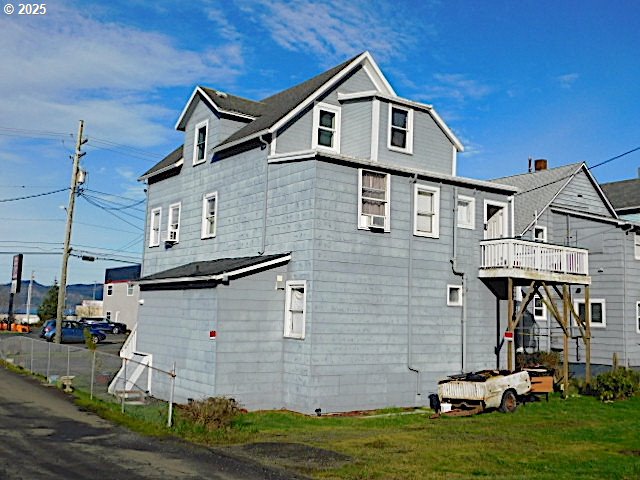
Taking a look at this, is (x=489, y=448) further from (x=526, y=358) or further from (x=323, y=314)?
(x=526, y=358)

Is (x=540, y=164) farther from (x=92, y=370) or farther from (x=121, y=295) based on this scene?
(x=121, y=295)

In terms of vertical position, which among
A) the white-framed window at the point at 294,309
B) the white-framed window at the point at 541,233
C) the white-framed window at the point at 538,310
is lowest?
the white-framed window at the point at 294,309

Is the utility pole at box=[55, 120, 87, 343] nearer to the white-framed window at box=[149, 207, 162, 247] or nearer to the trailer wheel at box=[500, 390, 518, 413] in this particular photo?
the white-framed window at box=[149, 207, 162, 247]

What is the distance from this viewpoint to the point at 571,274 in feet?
79.9

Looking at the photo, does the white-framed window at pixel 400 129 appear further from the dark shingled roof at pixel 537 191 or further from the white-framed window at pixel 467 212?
the dark shingled roof at pixel 537 191

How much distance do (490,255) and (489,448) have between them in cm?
1007

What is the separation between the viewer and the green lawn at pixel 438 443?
40.2 ft

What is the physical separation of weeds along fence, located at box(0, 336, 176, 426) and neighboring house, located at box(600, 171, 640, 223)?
101 ft

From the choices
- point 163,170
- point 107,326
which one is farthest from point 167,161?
point 107,326

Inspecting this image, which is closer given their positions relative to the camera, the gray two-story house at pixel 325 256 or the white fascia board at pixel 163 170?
the gray two-story house at pixel 325 256

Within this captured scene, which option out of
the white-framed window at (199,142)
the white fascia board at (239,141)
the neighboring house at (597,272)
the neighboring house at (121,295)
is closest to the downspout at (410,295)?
the white fascia board at (239,141)

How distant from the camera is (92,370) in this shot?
68.9 feet

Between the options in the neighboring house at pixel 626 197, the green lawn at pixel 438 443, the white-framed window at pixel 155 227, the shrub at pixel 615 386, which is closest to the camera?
the green lawn at pixel 438 443

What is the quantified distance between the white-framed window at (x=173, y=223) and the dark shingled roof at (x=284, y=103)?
4.34 m
